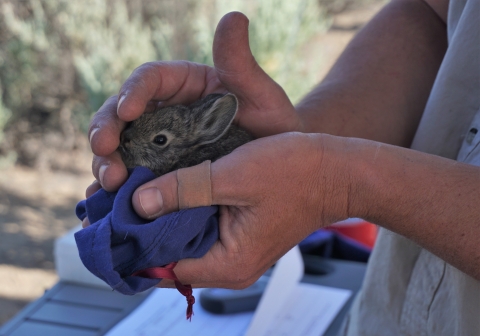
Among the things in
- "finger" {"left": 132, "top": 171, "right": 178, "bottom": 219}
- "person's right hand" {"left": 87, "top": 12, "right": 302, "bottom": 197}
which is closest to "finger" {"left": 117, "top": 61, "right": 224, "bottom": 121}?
"person's right hand" {"left": 87, "top": 12, "right": 302, "bottom": 197}

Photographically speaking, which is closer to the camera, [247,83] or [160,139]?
[247,83]

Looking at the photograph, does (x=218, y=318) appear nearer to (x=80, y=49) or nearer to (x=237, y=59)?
(x=237, y=59)

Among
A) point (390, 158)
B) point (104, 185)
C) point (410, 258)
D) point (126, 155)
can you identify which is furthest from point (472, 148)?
point (126, 155)

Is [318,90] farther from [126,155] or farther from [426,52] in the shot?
[126,155]

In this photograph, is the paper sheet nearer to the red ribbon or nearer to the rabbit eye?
the red ribbon

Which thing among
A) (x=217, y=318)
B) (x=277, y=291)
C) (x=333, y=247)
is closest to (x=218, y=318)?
(x=217, y=318)

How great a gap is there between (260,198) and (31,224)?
687 cm

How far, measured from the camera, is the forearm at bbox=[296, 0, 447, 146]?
2609 mm

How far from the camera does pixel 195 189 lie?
1.87 metres

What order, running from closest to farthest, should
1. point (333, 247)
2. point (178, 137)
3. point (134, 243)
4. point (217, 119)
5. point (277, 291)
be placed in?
point (134, 243)
point (217, 119)
point (277, 291)
point (178, 137)
point (333, 247)

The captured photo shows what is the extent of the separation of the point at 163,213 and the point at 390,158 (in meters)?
0.84

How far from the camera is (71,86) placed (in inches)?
393

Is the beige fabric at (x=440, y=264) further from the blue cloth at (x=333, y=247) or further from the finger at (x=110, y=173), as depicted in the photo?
the finger at (x=110, y=173)

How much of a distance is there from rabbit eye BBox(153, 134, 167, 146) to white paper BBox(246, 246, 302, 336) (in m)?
0.93
